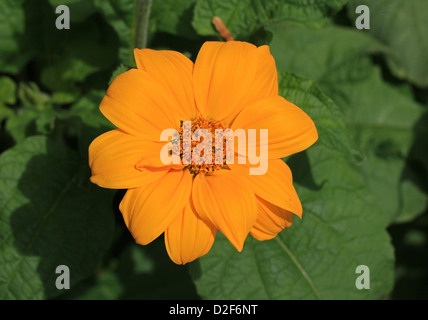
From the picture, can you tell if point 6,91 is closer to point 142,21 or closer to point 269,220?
point 142,21

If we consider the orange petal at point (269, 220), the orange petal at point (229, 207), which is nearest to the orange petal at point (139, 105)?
the orange petal at point (229, 207)


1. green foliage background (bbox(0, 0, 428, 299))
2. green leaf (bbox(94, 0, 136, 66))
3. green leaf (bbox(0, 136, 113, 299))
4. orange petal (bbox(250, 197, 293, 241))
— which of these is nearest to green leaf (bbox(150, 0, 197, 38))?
green foliage background (bbox(0, 0, 428, 299))

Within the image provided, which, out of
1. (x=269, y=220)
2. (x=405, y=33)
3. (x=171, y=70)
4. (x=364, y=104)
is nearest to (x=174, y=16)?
(x=171, y=70)

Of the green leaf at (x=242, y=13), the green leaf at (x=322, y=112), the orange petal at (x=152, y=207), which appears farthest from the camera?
the green leaf at (x=242, y=13)

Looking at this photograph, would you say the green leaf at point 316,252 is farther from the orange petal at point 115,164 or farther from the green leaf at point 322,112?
the orange petal at point 115,164

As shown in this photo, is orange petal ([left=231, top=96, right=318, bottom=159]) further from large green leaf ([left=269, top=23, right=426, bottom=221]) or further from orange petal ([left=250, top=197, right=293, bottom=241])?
large green leaf ([left=269, top=23, right=426, bottom=221])

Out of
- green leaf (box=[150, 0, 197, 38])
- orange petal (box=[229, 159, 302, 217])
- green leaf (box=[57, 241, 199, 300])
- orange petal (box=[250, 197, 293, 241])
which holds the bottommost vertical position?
green leaf (box=[57, 241, 199, 300])

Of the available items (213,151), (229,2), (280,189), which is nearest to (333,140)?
(280,189)
